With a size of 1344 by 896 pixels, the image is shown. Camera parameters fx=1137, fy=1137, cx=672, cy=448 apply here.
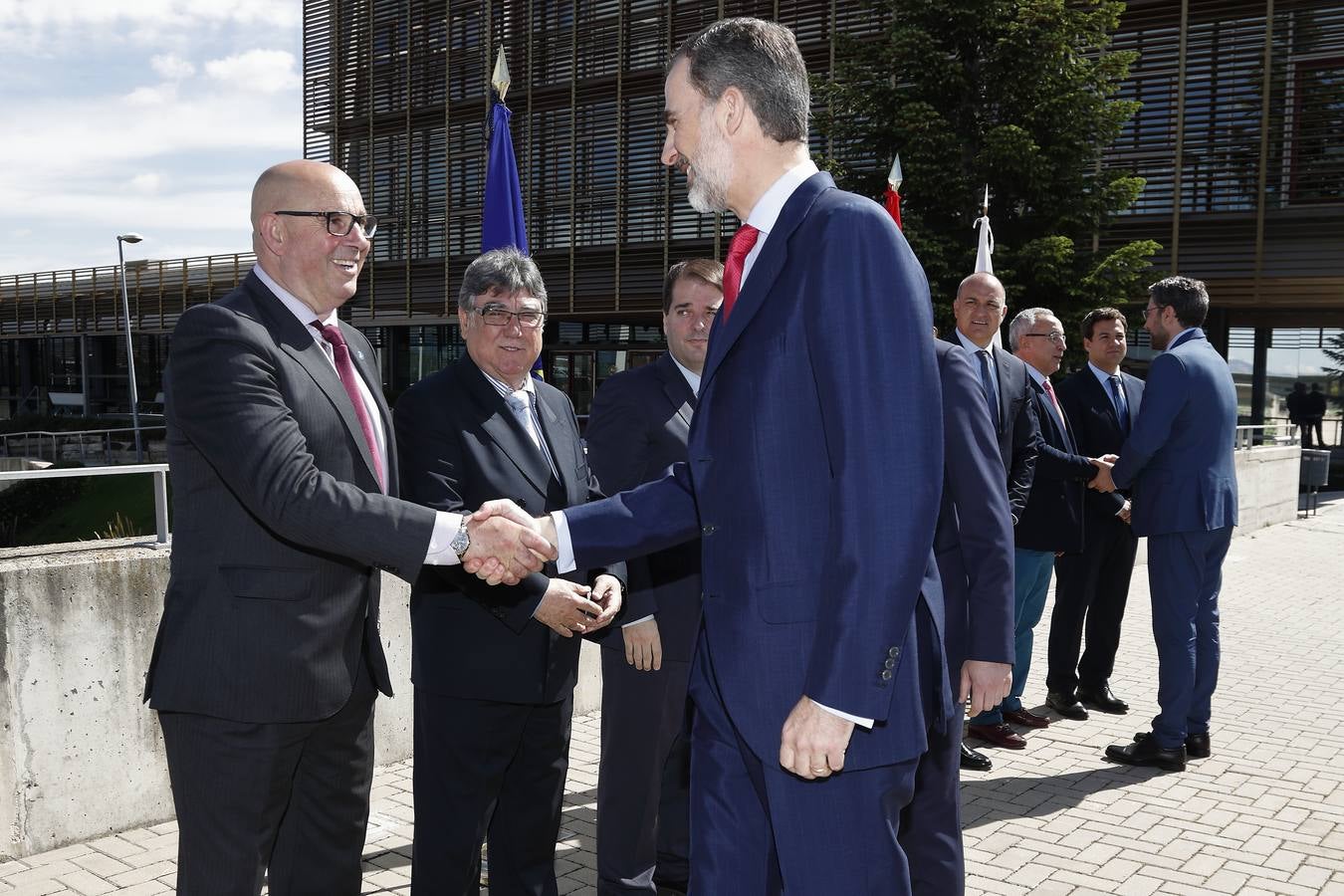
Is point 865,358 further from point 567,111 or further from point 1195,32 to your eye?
point 567,111

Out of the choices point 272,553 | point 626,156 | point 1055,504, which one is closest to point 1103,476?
point 1055,504

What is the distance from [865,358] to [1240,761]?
490 centimetres

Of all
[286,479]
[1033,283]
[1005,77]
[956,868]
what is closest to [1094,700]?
[956,868]

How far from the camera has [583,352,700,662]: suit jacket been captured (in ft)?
13.1

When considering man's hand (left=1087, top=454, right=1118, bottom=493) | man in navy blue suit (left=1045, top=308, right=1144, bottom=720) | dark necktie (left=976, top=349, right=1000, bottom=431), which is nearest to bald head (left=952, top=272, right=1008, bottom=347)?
dark necktie (left=976, top=349, right=1000, bottom=431)

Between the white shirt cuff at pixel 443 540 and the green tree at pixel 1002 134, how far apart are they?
1451 centimetres

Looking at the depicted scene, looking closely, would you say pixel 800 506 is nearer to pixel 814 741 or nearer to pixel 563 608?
pixel 814 741

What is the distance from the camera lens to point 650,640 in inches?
154

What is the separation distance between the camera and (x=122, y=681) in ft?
14.8

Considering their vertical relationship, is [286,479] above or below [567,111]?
below

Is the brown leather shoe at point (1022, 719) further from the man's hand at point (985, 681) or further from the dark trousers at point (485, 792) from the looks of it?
the dark trousers at point (485, 792)

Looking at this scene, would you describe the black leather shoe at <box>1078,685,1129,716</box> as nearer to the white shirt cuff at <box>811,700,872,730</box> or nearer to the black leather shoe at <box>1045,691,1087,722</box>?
the black leather shoe at <box>1045,691,1087,722</box>

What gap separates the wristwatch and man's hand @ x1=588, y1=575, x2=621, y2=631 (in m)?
0.67

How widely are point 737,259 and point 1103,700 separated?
5.45 m
